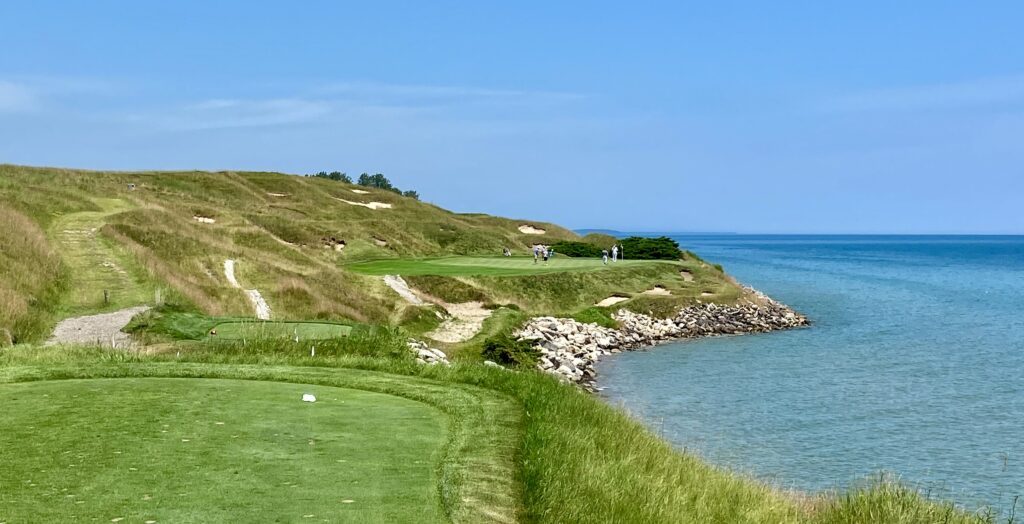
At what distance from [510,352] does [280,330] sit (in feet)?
42.3

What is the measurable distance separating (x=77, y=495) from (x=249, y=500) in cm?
157

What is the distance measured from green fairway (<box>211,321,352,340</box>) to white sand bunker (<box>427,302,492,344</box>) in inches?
496

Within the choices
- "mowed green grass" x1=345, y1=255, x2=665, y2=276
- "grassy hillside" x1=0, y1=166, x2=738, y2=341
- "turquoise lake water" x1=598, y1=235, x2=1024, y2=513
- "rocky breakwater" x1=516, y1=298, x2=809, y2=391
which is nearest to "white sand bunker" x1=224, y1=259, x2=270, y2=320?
"grassy hillside" x1=0, y1=166, x2=738, y2=341

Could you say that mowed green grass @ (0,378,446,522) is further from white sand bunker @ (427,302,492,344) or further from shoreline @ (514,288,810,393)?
white sand bunker @ (427,302,492,344)

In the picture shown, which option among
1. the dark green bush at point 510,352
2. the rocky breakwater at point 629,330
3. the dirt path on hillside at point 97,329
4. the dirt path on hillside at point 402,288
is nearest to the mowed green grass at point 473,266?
the dirt path on hillside at point 402,288

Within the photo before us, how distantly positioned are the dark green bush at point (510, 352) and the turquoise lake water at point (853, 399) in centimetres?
348

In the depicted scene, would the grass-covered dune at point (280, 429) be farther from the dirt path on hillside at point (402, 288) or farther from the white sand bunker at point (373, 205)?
the white sand bunker at point (373, 205)

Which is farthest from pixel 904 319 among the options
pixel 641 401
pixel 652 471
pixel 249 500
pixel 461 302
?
pixel 249 500

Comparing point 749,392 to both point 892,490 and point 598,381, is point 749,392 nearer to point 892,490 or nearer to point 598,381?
point 598,381

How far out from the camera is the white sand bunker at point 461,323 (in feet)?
130

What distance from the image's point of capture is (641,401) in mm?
30047

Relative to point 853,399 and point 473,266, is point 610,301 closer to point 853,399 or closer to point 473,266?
point 473,266

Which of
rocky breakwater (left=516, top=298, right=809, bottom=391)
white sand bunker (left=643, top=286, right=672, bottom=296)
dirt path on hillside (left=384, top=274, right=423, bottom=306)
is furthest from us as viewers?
white sand bunker (left=643, top=286, right=672, bottom=296)

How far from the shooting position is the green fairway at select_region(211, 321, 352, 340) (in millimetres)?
22891
